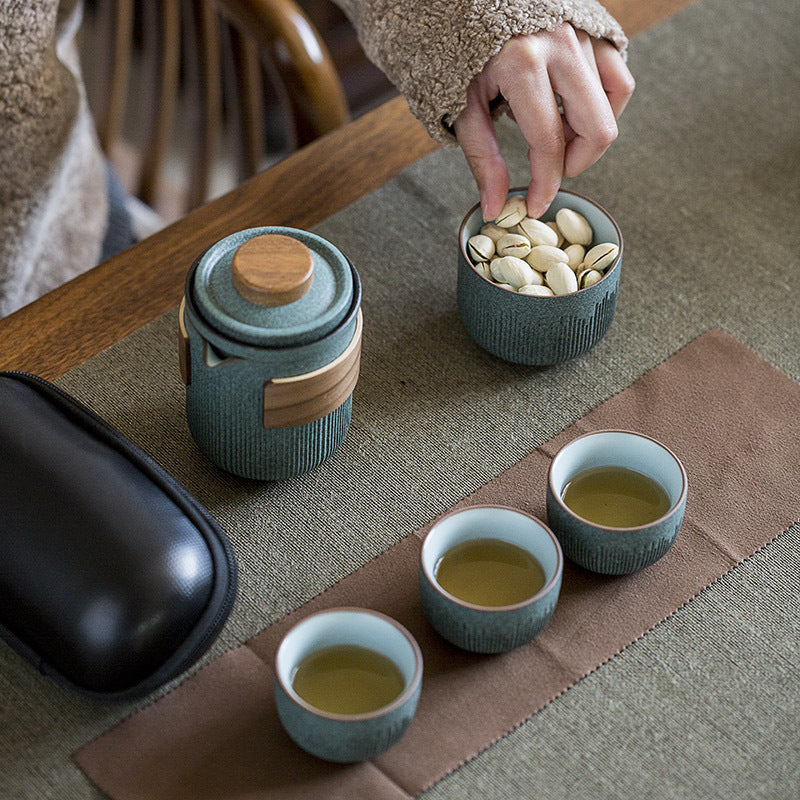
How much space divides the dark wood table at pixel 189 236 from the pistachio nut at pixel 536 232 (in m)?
0.18

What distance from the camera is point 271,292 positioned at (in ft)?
1.77

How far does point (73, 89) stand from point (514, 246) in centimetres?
43

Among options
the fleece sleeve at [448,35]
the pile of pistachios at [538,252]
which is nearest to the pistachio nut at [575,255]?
the pile of pistachios at [538,252]

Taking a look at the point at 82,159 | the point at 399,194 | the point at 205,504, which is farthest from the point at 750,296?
the point at 82,159

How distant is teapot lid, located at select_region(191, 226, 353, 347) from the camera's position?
542mm

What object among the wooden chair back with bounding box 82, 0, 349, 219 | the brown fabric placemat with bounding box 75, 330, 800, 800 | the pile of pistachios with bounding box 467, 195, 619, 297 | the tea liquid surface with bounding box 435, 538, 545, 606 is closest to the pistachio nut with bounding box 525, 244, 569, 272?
the pile of pistachios with bounding box 467, 195, 619, 297

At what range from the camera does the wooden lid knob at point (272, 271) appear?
542mm

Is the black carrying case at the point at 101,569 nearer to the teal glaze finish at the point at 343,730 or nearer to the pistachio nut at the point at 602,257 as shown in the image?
the teal glaze finish at the point at 343,730

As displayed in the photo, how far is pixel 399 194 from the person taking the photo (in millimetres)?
821

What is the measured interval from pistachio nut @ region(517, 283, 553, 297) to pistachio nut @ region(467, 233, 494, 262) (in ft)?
0.12

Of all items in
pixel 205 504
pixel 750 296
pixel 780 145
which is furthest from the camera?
pixel 780 145

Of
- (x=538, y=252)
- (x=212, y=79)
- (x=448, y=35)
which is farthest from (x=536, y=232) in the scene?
(x=212, y=79)

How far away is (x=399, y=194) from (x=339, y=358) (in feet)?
0.96

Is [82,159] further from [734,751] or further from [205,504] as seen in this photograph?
[734,751]
